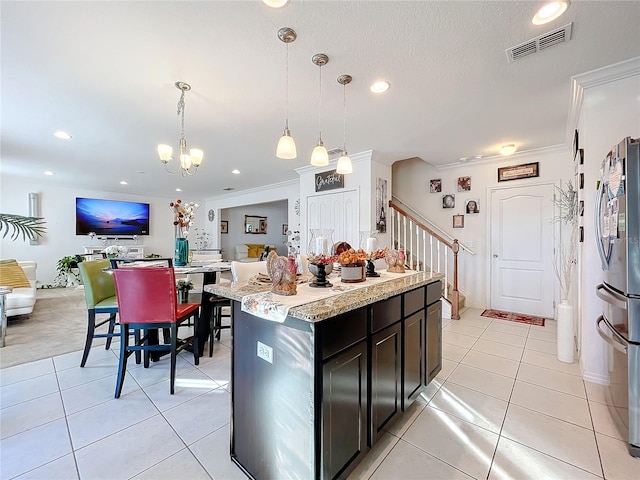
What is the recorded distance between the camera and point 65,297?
5598 mm

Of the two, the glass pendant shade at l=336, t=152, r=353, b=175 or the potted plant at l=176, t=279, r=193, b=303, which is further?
the potted plant at l=176, t=279, r=193, b=303

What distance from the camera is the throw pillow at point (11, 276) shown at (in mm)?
4094

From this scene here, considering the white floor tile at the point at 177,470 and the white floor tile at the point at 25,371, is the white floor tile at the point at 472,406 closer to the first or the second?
the white floor tile at the point at 177,470

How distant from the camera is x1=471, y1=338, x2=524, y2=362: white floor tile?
9.45 ft

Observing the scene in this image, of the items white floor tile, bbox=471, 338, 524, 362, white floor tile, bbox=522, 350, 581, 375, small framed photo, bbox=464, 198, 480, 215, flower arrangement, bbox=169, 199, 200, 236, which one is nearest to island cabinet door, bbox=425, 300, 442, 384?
white floor tile, bbox=471, 338, 524, 362

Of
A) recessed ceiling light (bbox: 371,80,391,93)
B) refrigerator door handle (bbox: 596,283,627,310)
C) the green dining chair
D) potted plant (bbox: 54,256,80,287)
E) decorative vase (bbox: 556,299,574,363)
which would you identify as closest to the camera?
refrigerator door handle (bbox: 596,283,627,310)

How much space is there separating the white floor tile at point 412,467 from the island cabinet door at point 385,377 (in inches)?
5.8

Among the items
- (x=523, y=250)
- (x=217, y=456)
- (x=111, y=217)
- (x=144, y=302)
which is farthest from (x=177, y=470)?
(x=111, y=217)

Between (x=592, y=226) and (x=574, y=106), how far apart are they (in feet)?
4.15

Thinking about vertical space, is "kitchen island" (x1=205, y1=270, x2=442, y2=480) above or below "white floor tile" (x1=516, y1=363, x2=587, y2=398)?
above

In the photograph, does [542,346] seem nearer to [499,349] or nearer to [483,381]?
[499,349]

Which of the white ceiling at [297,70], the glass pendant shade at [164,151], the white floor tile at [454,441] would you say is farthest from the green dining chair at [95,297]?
the white floor tile at [454,441]

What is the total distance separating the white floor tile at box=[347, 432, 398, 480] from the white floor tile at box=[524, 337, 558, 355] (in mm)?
2346

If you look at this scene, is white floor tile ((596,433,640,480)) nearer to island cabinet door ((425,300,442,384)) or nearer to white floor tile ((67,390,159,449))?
island cabinet door ((425,300,442,384))
